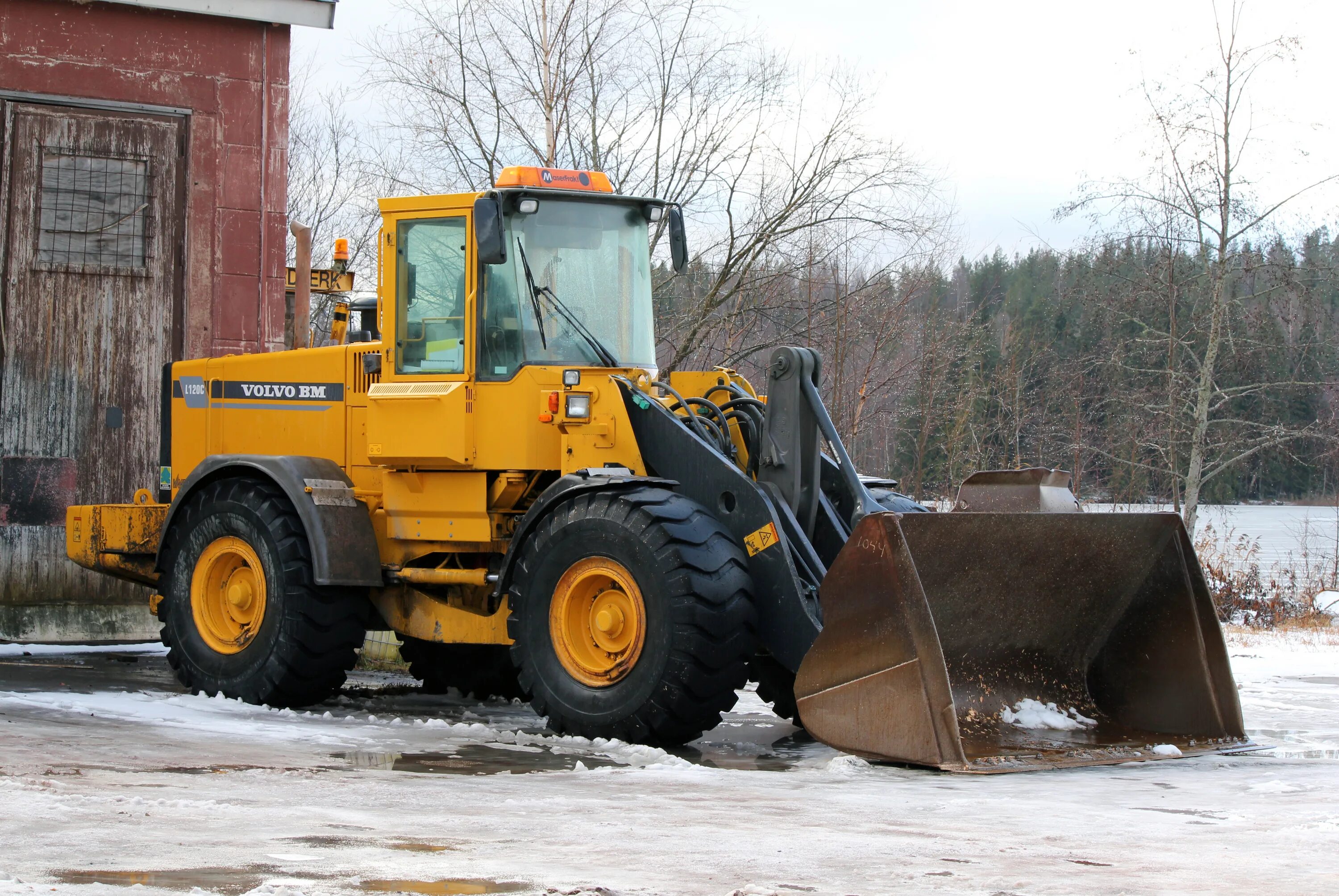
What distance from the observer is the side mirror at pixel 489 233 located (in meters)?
7.67

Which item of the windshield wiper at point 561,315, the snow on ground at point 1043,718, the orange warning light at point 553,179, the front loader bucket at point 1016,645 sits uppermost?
the orange warning light at point 553,179

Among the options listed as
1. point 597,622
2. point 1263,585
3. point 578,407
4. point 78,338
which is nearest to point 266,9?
point 78,338

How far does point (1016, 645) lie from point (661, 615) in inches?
71.8

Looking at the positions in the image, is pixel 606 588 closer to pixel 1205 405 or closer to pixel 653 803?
pixel 653 803

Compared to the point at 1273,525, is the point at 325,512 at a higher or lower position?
higher

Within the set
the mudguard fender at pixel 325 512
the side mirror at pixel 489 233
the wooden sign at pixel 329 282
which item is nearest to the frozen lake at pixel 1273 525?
the wooden sign at pixel 329 282

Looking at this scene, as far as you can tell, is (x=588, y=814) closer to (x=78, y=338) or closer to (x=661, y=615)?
(x=661, y=615)

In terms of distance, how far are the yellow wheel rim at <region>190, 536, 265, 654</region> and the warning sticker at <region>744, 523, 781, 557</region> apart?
3.27 meters

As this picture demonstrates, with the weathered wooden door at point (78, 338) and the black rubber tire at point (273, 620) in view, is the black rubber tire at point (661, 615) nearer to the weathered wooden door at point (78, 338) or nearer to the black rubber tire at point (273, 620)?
the black rubber tire at point (273, 620)

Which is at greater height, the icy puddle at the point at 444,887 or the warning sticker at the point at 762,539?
the warning sticker at the point at 762,539

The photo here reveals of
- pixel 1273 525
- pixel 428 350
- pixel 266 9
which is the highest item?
pixel 266 9

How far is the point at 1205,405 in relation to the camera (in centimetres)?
1947

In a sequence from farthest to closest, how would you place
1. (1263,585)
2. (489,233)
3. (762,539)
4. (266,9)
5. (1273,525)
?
(1273,525) < (1263,585) < (266,9) < (489,233) < (762,539)

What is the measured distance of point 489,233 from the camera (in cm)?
769
